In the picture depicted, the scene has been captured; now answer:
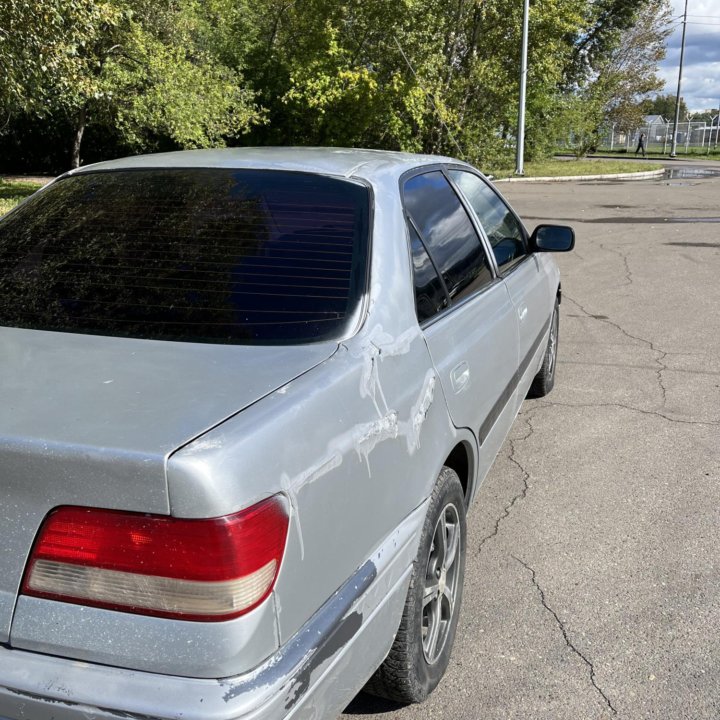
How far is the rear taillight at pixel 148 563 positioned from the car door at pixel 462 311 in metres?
1.11

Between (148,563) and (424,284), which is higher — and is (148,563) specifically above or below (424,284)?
below

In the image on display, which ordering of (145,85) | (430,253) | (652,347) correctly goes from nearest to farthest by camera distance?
(430,253) < (652,347) < (145,85)

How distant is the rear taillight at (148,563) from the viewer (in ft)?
4.73

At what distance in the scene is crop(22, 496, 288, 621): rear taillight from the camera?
144 centimetres

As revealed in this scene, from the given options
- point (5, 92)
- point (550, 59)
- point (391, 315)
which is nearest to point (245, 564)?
point (391, 315)

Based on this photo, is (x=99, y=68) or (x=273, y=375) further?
(x=99, y=68)

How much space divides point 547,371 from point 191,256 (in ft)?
11.1

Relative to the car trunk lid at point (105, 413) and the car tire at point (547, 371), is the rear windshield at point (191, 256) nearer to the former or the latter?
the car trunk lid at point (105, 413)

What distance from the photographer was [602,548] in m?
3.40

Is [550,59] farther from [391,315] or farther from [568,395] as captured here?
[391,315]

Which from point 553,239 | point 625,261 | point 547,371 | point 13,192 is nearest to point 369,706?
point 553,239

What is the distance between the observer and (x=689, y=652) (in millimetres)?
2689

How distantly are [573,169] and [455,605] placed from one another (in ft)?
97.4

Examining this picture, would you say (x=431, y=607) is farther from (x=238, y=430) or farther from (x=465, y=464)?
(x=238, y=430)
